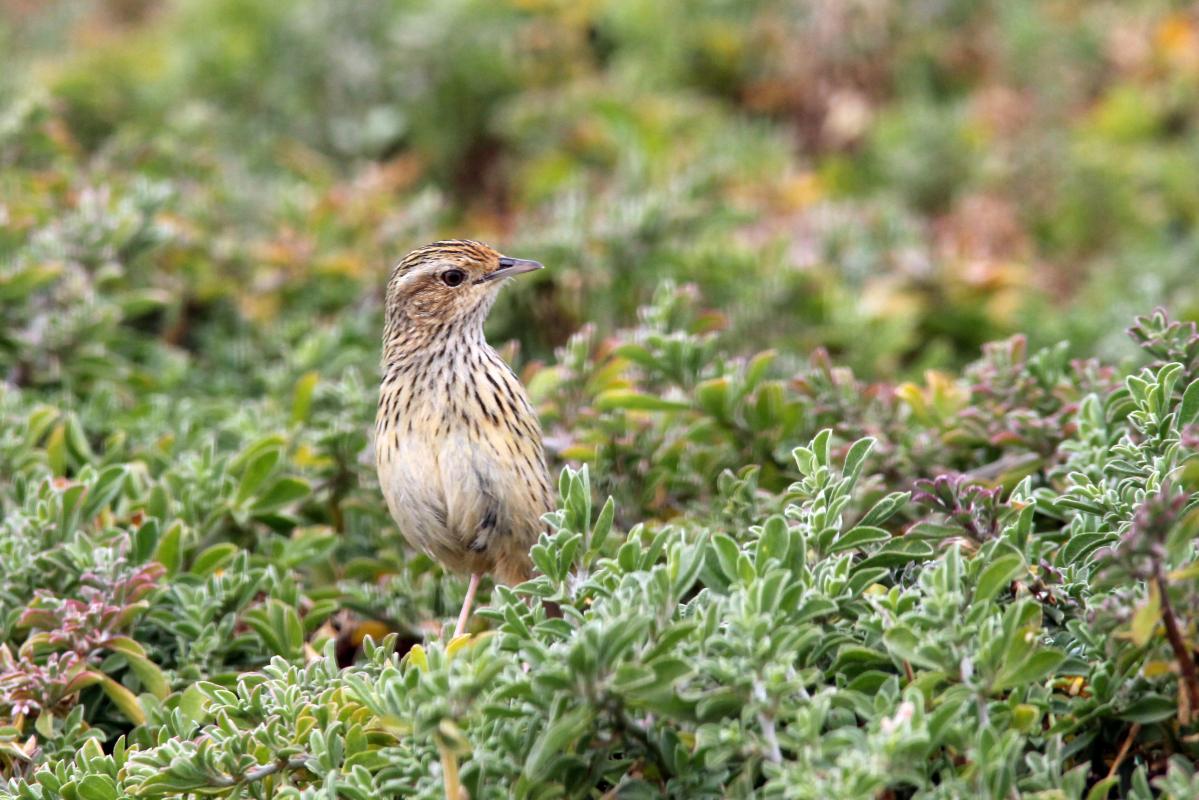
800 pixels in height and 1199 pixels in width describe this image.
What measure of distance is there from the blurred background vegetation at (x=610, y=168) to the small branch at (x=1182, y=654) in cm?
454

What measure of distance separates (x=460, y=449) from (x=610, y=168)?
5.32m

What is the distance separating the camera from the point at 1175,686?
3523 millimetres

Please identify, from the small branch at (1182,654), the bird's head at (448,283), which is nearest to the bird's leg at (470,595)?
the bird's head at (448,283)

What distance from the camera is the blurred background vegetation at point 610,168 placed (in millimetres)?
7793

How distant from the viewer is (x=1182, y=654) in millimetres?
3330

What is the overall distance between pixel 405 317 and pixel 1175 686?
324 centimetres

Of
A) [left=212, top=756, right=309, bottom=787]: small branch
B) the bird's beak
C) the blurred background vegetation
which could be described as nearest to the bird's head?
the bird's beak

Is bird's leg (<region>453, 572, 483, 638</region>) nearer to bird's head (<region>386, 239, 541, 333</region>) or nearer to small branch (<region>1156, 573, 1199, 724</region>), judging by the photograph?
bird's head (<region>386, 239, 541, 333</region>)

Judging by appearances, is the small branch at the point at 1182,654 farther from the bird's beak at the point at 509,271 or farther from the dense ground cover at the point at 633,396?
the bird's beak at the point at 509,271

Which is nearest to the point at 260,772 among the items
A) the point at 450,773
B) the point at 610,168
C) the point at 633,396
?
the point at 450,773

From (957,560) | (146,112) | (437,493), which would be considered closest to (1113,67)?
(146,112)

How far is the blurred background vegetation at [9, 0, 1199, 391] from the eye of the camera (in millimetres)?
7793

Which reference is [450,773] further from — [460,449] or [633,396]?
[633,396]

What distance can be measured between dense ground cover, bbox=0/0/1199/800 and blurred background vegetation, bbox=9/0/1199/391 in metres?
0.04
